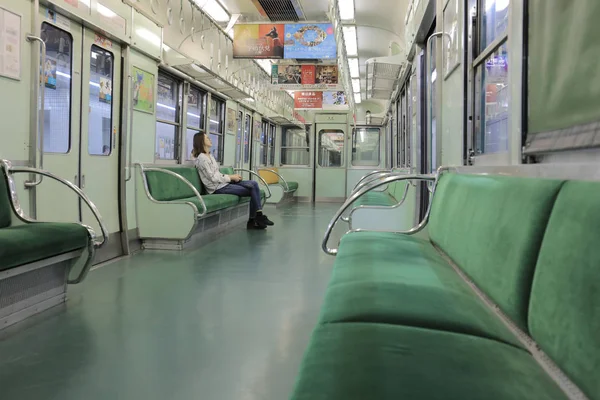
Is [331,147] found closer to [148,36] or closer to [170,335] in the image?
[148,36]

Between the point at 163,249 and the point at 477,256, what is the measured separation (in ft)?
13.1

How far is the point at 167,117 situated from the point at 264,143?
228 inches

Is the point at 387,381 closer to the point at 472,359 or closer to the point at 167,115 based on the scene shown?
the point at 472,359

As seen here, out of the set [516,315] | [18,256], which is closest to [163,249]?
[18,256]

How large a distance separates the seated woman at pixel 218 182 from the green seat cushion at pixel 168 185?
19 centimetres

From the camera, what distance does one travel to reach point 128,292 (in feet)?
10.4

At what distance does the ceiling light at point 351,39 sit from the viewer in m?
9.13

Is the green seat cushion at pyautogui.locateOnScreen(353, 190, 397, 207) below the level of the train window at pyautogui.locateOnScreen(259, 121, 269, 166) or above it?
below

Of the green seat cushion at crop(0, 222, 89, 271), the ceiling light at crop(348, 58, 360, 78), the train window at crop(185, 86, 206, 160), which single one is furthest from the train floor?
the ceiling light at crop(348, 58, 360, 78)

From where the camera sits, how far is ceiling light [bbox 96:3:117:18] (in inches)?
158

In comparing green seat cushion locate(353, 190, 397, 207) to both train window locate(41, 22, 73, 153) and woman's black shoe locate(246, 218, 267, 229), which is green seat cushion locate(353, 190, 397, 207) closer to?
woman's black shoe locate(246, 218, 267, 229)

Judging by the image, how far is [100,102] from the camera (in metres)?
4.32

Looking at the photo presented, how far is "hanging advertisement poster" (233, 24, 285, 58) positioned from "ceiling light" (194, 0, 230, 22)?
0.58 m

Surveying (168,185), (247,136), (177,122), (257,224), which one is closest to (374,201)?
(257,224)
